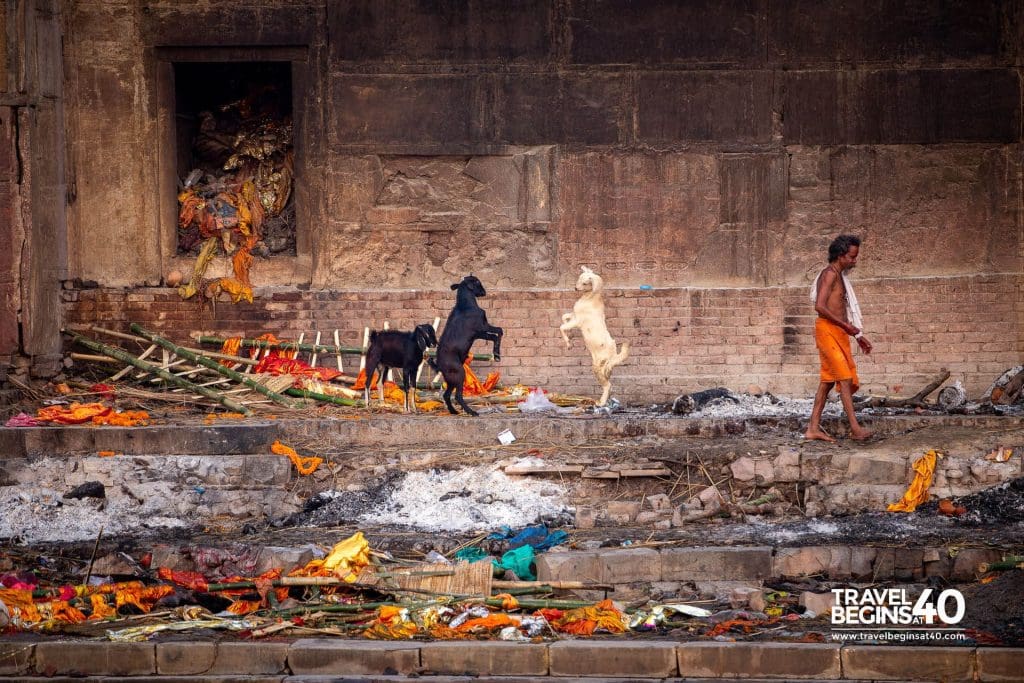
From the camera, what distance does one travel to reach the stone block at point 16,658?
8.09 metres

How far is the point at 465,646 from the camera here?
317 inches

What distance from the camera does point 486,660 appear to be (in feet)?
26.3

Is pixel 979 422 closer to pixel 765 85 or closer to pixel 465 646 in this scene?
pixel 765 85

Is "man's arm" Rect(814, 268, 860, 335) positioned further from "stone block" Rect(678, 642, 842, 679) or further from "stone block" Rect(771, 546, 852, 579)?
"stone block" Rect(678, 642, 842, 679)

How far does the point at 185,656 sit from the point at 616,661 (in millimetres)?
2540

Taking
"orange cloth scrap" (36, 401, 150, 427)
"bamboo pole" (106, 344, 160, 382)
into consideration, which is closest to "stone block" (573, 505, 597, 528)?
"orange cloth scrap" (36, 401, 150, 427)

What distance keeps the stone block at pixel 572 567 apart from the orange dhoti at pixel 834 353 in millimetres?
3237

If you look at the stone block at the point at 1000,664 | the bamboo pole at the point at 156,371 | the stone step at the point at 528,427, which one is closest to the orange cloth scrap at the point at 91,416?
the stone step at the point at 528,427

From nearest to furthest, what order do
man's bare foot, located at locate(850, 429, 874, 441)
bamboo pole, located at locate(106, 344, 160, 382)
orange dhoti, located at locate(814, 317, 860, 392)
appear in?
orange dhoti, located at locate(814, 317, 860, 392) < man's bare foot, located at locate(850, 429, 874, 441) < bamboo pole, located at locate(106, 344, 160, 382)

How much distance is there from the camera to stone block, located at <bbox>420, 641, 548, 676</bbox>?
313 inches

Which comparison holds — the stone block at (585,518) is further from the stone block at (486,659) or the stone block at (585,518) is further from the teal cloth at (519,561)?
the stone block at (486,659)

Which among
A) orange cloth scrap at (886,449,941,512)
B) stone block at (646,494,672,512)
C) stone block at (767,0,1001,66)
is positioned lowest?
stone block at (646,494,672,512)

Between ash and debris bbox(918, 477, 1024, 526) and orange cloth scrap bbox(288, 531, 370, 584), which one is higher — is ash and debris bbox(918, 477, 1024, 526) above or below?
above

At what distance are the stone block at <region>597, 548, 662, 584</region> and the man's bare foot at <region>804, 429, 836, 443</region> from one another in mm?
2830
